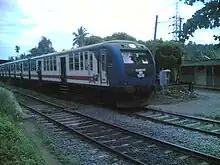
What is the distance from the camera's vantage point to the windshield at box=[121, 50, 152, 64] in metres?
14.2

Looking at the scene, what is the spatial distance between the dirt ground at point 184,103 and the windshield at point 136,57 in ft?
7.49

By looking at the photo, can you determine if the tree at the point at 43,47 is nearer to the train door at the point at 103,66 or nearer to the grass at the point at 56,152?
the train door at the point at 103,66

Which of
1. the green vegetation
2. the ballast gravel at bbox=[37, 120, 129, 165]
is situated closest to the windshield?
the ballast gravel at bbox=[37, 120, 129, 165]

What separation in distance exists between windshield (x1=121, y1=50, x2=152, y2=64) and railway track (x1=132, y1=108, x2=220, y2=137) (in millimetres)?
2269

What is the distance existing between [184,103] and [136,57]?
4.21 metres

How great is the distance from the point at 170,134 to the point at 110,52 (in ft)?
19.0

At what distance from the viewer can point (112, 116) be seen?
12.8 m

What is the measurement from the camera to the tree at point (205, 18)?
3285 mm

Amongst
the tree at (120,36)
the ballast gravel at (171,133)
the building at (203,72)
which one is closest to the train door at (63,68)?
the ballast gravel at (171,133)

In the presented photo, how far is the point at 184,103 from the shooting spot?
1700cm

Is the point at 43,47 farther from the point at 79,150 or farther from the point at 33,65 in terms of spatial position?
the point at 79,150

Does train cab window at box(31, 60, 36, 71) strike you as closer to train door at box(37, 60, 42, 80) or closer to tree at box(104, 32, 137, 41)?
train door at box(37, 60, 42, 80)

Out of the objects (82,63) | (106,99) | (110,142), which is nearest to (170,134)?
(110,142)

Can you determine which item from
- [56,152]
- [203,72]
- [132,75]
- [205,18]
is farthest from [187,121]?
[203,72]
